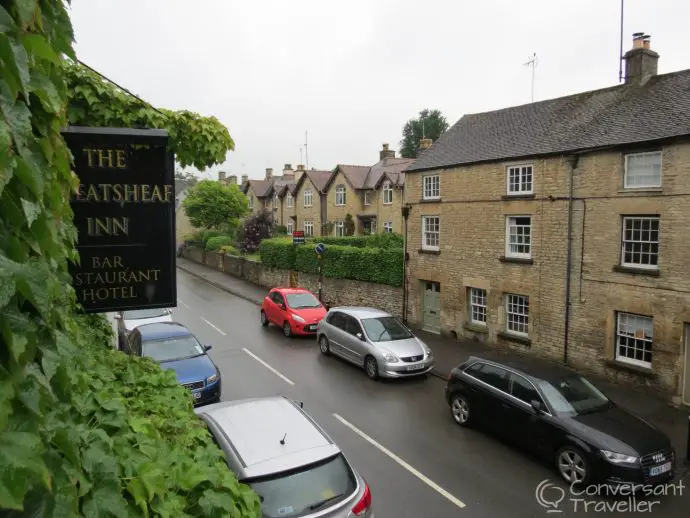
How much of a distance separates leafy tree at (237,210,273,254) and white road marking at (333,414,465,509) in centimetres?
3287

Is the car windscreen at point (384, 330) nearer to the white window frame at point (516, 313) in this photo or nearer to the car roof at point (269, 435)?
the white window frame at point (516, 313)

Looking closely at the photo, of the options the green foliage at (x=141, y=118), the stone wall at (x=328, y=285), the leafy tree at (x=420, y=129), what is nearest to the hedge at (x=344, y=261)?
the stone wall at (x=328, y=285)

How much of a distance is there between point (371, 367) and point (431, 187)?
31.6 feet

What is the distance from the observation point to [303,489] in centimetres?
649

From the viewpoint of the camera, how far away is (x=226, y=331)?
911 inches

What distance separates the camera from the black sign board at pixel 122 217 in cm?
462

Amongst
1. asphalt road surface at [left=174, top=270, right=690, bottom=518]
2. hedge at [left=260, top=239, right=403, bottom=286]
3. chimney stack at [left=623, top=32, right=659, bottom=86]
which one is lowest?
asphalt road surface at [left=174, top=270, right=690, bottom=518]

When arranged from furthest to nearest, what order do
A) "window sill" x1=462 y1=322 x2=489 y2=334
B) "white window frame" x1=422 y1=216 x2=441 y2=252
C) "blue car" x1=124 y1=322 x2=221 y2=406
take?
"white window frame" x1=422 y1=216 x2=441 y2=252
"window sill" x1=462 y1=322 x2=489 y2=334
"blue car" x1=124 y1=322 x2=221 y2=406

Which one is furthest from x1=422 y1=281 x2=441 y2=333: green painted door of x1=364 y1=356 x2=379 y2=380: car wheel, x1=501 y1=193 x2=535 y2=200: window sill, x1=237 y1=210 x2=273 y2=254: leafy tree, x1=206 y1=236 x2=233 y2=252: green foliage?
x1=206 y1=236 x2=233 y2=252: green foliage

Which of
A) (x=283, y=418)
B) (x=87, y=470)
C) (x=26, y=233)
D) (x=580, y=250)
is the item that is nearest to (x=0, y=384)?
(x=26, y=233)

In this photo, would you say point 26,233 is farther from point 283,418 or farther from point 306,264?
point 306,264

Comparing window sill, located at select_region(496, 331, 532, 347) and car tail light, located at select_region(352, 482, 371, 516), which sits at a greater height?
car tail light, located at select_region(352, 482, 371, 516)

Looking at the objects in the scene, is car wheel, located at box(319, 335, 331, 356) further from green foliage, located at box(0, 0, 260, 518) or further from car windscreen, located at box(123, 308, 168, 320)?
green foliage, located at box(0, 0, 260, 518)

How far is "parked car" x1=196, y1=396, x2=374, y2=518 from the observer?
636 centimetres
